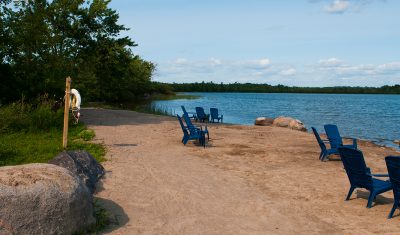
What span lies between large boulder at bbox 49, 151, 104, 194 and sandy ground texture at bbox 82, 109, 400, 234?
0.23 meters

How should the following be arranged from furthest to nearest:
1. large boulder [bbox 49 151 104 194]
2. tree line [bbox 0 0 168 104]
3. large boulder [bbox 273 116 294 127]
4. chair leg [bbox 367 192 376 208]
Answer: large boulder [bbox 273 116 294 127], tree line [bbox 0 0 168 104], large boulder [bbox 49 151 104 194], chair leg [bbox 367 192 376 208]

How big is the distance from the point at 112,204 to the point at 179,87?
13705 cm

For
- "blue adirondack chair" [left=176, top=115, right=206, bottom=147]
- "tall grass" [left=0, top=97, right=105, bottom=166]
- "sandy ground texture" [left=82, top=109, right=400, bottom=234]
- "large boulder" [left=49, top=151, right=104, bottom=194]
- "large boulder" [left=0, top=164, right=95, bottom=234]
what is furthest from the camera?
"blue adirondack chair" [left=176, top=115, right=206, bottom=147]

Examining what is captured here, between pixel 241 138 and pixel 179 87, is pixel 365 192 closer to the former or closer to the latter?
pixel 241 138

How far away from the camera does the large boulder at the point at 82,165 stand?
725 cm

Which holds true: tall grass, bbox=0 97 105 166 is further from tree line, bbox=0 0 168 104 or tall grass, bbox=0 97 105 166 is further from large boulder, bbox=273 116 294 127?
large boulder, bbox=273 116 294 127

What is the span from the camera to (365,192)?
7.89 meters

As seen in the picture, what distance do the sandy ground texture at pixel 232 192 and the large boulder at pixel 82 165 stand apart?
0.76 ft

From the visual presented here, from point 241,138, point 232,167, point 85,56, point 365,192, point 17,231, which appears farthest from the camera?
point 85,56

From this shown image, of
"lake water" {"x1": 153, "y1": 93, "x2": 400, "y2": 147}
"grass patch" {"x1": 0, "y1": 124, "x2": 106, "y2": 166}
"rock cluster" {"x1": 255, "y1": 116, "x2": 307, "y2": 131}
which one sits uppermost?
"rock cluster" {"x1": 255, "y1": 116, "x2": 307, "y2": 131}

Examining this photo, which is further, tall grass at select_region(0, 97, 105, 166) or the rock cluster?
the rock cluster

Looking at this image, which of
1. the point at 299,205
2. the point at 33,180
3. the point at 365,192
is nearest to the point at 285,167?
the point at 365,192

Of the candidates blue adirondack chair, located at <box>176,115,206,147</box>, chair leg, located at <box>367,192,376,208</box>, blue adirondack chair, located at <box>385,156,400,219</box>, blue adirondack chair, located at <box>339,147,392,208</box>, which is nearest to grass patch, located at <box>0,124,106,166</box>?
blue adirondack chair, located at <box>176,115,206,147</box>

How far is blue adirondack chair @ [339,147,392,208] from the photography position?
6.82 m
